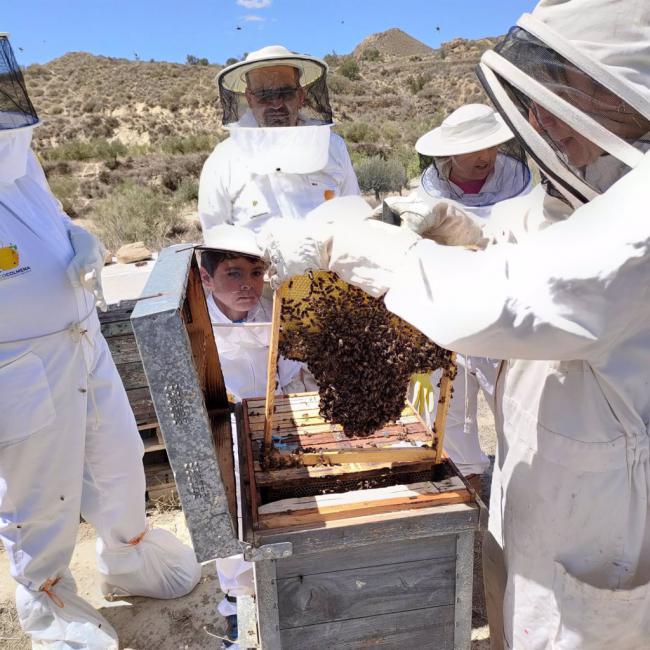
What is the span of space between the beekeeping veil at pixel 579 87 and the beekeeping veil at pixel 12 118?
1908 millimetres

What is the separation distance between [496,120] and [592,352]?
2.86m

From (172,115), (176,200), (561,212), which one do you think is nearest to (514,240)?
(561,212)

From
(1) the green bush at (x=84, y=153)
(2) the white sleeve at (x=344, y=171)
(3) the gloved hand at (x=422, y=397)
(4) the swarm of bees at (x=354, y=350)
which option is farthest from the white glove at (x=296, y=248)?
(1) the green bush at (x=84, y=153)

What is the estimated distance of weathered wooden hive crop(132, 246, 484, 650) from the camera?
129 cm

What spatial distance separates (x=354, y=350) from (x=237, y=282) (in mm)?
1191

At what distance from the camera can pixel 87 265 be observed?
2.49 metres

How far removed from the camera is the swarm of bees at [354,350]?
1.68 meters

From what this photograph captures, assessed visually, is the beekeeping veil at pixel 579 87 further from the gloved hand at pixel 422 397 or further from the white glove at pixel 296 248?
the gloved hand at pixel 422 397

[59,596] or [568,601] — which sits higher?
[568,601]

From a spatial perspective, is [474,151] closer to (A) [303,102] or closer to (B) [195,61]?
(A) [303,102]

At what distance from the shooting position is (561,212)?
1.54m

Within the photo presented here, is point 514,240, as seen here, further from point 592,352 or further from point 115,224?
point 115,224

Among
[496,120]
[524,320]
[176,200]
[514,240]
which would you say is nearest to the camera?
[524,320]

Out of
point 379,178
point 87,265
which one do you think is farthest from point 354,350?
point 379,178
